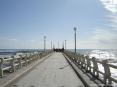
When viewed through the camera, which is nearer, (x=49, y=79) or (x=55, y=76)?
(x=49, y=79)

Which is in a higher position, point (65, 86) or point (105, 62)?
point (105, 62)

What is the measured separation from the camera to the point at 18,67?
20984mm

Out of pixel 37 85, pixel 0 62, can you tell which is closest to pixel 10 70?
pixel 0 62

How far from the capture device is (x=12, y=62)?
17469mm

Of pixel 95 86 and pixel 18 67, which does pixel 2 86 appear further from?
pixel 18 67

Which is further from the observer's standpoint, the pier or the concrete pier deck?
the concrete pier deck

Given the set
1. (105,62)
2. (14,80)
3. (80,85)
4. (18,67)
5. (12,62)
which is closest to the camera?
(105,62)

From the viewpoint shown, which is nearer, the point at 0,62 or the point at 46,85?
the point at 46,85

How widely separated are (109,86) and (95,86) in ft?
2.21

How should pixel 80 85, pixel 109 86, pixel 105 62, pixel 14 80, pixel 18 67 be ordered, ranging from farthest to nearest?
1. pixel 18 67
2. pixel 14 80
3. pixel 80 85
4. pixel 105 62
5. pixel 109 86

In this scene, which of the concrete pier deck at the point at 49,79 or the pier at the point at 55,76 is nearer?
the pier at the point at 55,76

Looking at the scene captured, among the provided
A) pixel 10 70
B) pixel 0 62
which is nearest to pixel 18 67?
pixel 10 70

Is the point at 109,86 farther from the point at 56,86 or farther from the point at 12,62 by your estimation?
the point at 12,62

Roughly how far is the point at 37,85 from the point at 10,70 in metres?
5.72
